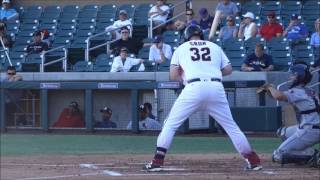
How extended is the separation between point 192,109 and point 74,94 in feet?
26.5

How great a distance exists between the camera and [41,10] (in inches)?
891

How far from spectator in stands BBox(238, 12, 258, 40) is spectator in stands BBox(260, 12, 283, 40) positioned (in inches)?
7.8

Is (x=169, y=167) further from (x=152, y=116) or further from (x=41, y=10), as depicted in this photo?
(x=41, y=10)

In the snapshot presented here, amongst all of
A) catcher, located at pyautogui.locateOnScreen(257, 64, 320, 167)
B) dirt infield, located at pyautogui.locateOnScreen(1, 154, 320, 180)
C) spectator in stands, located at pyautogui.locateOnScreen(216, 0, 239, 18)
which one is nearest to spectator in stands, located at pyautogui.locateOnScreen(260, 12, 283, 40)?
spectator in stands, located at pyautogui.locateOnScreen(216, 0, 239, 18)

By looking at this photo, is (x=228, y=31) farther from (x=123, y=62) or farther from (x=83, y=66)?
(x=83, y=66)

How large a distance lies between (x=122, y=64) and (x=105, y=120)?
1.63 m

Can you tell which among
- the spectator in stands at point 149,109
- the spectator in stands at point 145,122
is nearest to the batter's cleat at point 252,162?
the spectator in stands at point 145,122

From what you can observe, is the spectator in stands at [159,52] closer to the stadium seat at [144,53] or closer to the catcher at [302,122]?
the stadium seat at [144,53]

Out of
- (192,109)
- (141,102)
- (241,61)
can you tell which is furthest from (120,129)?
(192,109)

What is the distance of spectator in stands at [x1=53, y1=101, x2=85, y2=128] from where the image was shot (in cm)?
1714

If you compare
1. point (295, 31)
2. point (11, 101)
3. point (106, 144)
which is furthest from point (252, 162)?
point (295, 31)

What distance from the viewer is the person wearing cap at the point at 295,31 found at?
18391 millimetres

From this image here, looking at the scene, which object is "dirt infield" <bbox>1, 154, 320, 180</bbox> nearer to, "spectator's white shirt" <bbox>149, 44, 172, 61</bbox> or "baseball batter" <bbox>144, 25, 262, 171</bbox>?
"baseball batter" <bbox>144, 25, 262, 171</bbox>

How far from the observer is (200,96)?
9477 millimetres
